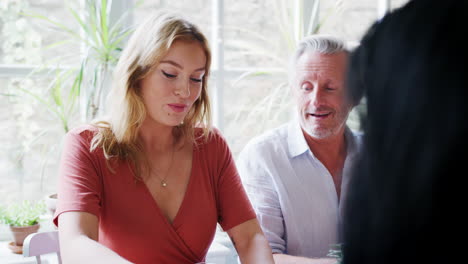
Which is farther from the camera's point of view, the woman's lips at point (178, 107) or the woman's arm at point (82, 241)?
the woman's lips at point (178, 107)

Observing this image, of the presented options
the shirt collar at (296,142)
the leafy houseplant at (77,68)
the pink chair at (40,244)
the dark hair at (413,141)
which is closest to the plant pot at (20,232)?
the leafy houseplant at (77,68)

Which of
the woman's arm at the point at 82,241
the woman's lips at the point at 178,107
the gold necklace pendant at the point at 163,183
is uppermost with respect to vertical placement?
the woman's lips at the point at 178,107

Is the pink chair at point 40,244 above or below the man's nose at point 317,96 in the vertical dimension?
below

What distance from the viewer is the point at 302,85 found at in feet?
7.05

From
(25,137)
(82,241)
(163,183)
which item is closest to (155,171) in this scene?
(163,183)

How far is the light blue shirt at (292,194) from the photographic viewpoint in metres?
2.00

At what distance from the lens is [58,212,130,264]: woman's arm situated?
1444mm

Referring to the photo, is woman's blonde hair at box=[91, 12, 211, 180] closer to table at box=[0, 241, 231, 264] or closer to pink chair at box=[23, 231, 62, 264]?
pink chair at box=[23, 231, 62, 264]

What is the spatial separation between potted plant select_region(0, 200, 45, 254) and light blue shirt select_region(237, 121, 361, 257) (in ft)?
3.25

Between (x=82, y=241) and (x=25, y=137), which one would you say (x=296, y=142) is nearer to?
(x=82, y=241)

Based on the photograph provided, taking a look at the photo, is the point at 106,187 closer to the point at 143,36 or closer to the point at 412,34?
the point at 143,36

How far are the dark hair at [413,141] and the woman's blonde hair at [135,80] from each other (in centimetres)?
116

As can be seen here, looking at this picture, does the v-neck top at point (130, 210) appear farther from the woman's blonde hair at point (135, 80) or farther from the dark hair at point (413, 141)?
the dark hair at point (413, 141)

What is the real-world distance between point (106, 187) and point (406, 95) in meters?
1.28
